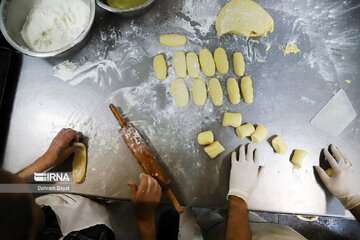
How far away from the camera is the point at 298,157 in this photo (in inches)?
52.5

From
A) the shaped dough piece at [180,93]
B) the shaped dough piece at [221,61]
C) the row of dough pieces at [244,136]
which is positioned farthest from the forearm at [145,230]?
the shaped dough piece at [221,61]

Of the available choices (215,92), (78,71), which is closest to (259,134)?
(215,92)

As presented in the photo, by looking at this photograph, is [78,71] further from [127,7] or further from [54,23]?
[127,7]

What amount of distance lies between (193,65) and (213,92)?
21cm

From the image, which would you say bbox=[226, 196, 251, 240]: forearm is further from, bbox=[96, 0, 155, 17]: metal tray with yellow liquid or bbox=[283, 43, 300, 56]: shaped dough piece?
bbox=[96, 0, 155, 17]: metal tray with yellow liquid

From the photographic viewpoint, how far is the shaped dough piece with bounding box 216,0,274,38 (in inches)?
56.9

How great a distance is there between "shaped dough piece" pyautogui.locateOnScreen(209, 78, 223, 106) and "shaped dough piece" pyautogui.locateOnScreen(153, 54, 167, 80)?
29 centimetres

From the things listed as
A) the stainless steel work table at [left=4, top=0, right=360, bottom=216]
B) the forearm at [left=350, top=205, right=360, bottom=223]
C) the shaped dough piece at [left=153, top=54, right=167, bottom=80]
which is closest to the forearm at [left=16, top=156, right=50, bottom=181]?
the stainless steel work table at [left=4, top=0, right=360, bottom=216]

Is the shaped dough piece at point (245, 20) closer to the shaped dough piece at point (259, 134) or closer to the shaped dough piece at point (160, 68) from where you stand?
the shaped dough piece at point (160, 68)

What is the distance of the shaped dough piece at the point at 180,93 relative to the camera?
1.41m

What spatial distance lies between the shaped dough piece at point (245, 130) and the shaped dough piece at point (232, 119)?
0.10ft

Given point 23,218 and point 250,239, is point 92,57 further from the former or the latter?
point 250,239

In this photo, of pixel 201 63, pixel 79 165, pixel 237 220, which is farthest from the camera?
pixel 201 63

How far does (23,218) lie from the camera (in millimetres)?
790
